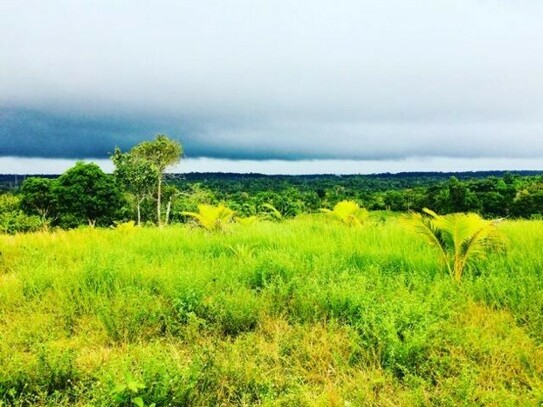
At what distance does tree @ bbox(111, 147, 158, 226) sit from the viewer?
39469mm

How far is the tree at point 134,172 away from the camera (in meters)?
39.5

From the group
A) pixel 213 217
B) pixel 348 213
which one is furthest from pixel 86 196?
pixel 348 213

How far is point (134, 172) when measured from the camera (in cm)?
3947

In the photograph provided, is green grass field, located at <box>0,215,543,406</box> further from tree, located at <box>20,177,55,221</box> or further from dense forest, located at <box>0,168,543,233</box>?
tree, located at <box>20,177,55,221</box>

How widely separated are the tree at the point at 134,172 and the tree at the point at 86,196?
1.10 metres

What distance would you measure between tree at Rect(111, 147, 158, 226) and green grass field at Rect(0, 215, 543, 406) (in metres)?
33.2

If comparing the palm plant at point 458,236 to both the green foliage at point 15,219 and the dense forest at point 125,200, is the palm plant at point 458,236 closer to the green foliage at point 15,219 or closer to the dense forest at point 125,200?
the dense forest at point 125,200

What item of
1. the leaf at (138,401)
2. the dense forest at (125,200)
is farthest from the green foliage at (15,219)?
the leaf at (138,401)

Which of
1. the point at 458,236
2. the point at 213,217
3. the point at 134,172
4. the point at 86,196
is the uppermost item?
the point at 134,172

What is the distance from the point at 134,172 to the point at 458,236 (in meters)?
36.6

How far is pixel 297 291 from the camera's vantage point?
5121 mm

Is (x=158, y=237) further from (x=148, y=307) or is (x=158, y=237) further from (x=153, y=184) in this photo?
(x=153, y=184)

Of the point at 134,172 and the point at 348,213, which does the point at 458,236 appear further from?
the point at 134,172

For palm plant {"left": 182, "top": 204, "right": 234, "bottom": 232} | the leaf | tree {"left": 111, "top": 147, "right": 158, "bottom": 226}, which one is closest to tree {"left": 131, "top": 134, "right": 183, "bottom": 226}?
tree {"left": 111, "top": 147, "right": 158, "bottom": 226}
